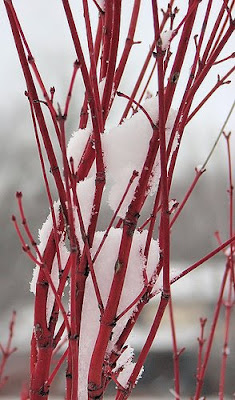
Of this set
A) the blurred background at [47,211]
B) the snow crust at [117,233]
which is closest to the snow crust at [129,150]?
the snow crust at [117,233]

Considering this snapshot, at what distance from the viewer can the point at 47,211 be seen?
279cm

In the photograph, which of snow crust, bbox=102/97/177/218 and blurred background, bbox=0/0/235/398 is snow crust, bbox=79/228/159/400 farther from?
blurred background, bbox=0/0/235/398

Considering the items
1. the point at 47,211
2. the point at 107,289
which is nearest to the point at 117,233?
the point at 107,289

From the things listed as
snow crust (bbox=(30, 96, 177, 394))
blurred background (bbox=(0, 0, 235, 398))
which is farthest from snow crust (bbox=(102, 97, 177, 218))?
blurred background (bbox=(0, 0, 235, 398))

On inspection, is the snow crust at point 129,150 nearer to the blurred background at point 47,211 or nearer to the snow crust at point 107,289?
the snow crust at point 107,289

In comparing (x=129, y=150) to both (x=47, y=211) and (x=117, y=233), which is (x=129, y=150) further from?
(x=47, y=211)

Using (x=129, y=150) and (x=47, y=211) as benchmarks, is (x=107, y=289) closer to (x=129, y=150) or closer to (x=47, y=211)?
(x=129, y=150)

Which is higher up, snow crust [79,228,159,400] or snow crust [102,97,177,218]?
snow crust [102,97,177,218]

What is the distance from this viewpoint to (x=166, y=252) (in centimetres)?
35

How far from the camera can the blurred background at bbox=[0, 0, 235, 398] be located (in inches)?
102

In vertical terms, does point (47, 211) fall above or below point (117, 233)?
above

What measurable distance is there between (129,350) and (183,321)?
2.38 metres

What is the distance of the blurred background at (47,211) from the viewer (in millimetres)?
2582

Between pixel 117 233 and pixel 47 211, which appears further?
pixel 47 211
